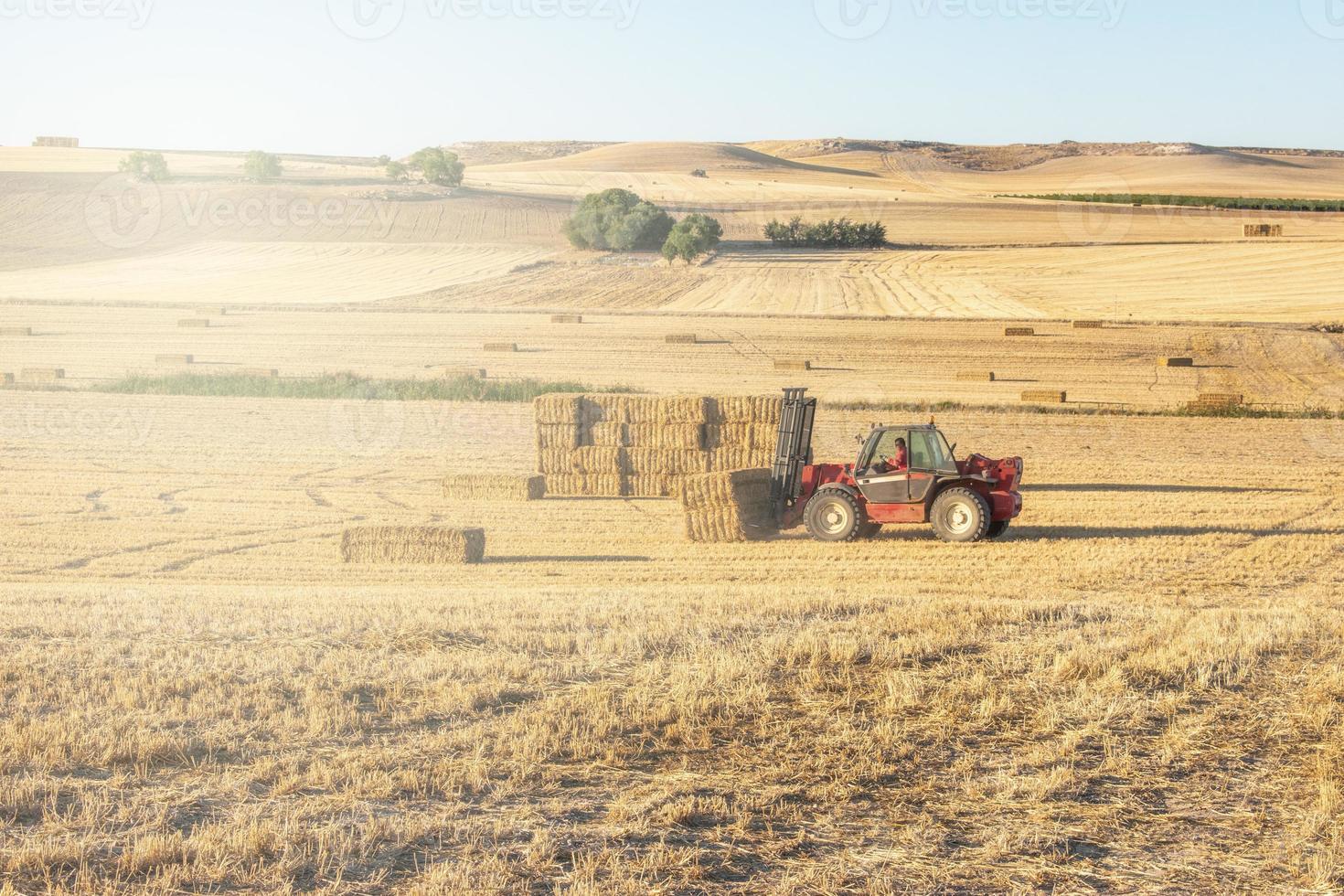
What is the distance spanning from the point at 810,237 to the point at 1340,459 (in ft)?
180

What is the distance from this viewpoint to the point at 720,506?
17.3 m

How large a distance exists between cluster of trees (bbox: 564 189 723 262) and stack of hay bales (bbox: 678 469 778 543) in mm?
55006

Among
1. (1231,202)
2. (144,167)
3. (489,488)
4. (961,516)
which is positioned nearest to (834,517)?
(961,516)

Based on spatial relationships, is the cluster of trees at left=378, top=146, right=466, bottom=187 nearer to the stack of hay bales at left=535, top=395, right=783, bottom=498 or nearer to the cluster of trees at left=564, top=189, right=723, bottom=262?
the cluster of trees at left=564, top=189, right=723, bottom=262

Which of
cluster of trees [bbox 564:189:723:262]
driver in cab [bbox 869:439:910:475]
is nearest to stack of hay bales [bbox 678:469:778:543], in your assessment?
driver in cab [bbox 869:439:910:475]

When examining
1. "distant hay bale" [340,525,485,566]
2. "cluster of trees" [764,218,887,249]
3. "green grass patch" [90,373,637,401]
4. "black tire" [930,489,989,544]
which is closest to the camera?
"distant hay bale" [340,525,485,566]

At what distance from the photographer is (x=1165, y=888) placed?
6070 millimetres

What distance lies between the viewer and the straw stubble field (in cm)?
626

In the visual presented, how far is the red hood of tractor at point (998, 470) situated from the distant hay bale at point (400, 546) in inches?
242

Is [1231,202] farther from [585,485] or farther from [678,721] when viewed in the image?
[678,721]

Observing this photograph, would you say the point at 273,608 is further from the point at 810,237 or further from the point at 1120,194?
the point at 1120,194

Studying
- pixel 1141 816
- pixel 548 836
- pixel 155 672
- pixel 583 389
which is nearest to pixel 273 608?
pixel 155 672

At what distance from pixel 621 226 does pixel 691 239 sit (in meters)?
7.25

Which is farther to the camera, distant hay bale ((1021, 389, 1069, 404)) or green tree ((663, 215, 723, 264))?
green tree ((663, 215, 723, 264))
